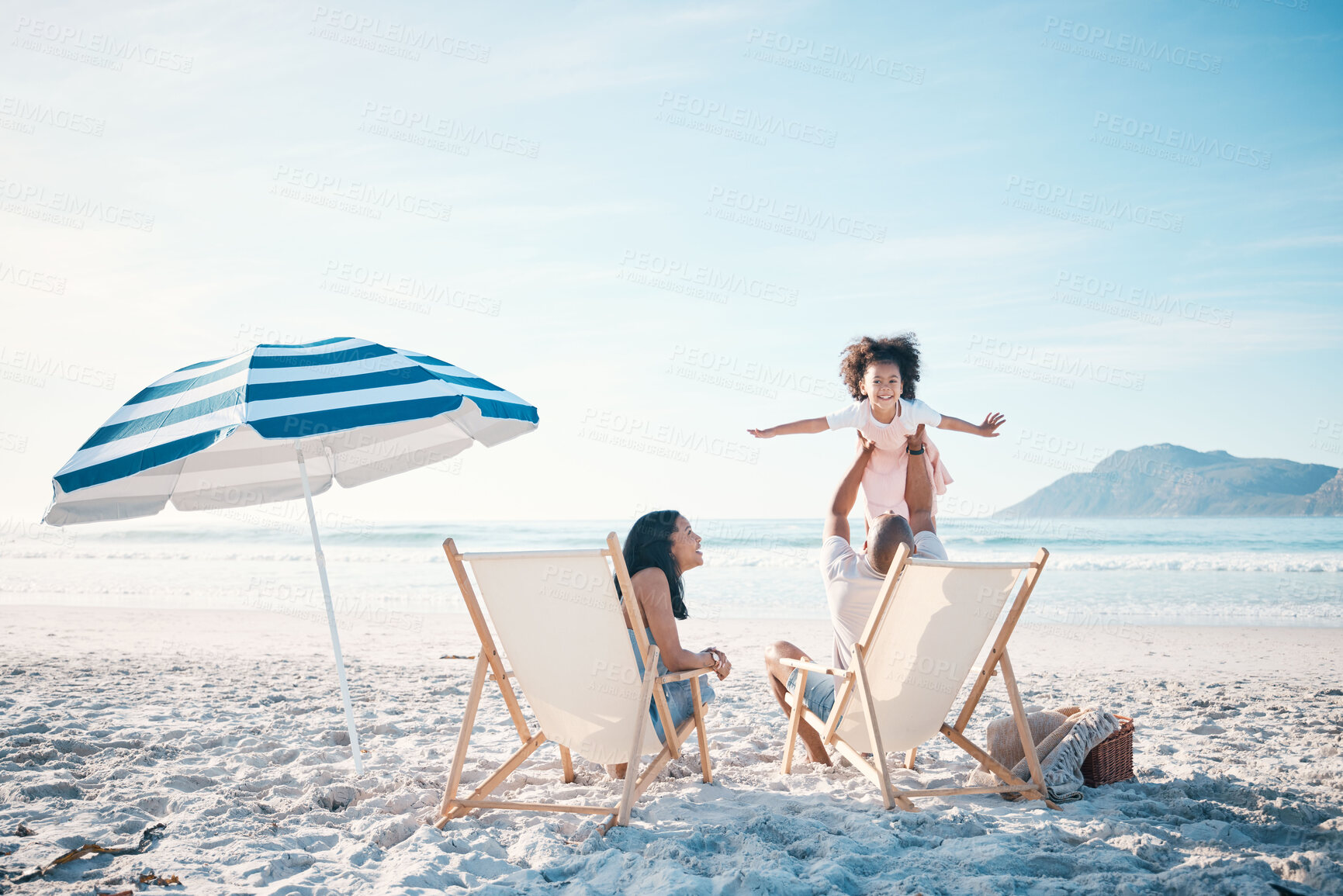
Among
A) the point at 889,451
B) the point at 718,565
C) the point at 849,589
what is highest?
the point at 889,451

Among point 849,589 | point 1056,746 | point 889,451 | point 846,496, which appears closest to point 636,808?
point 849,589

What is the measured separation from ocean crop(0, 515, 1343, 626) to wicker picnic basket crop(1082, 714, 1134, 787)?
6.80m

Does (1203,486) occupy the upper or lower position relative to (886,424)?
lower

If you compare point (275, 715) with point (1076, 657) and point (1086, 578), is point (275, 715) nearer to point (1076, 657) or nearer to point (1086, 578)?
point (1076, 657)

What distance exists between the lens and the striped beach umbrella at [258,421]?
2.60 m

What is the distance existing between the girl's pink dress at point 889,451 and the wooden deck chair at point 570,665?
62.5 inches

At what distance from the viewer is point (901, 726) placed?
3002 mm

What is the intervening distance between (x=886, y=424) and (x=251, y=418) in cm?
290

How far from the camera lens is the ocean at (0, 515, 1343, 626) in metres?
10.8

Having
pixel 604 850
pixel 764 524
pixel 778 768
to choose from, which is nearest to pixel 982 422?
pixel 778 768

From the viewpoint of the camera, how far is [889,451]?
4.10m

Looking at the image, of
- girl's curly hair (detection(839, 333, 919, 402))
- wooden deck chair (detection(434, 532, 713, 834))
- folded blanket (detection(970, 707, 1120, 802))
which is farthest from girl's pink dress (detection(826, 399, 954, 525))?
wooden deck chair (detection(434, 532, 713, 834))

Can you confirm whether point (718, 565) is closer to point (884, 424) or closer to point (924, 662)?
point (884, 424)

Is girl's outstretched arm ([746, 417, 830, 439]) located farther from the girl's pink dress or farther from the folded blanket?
the folded blanket
